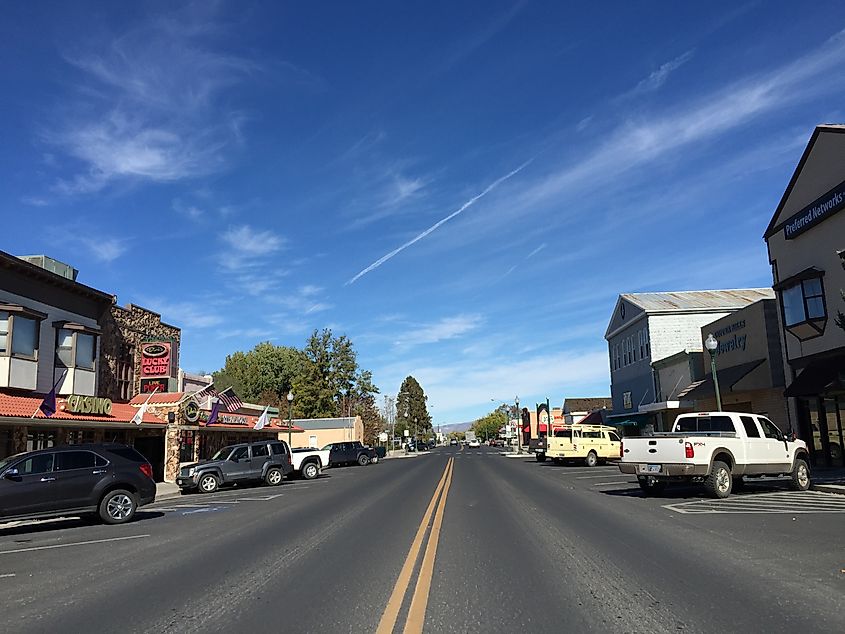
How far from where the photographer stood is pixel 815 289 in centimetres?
2425

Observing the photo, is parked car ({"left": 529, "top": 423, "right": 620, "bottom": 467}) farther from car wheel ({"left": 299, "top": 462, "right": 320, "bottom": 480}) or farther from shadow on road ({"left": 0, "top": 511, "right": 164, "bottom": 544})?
shadow on road ({"left": 0, "top": 511, "right": 164, "bottom": 544})

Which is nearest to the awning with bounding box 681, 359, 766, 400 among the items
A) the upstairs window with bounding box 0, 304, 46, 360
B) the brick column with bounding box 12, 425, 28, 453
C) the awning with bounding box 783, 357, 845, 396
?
the awning with bounding box 783, 357, 845, 396

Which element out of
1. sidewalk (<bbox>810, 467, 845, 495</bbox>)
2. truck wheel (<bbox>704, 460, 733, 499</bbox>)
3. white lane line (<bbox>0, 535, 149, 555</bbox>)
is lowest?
sidewalk (<bbox>810, 467, 845, 495</bbox>)

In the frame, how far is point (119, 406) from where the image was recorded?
1045 inches

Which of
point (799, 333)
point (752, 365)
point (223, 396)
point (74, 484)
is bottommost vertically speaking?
point (74, 484)

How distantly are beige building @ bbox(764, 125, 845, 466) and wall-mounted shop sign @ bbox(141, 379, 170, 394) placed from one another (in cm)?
2561

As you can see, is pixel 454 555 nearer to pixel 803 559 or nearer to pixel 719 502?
pixel 803 559

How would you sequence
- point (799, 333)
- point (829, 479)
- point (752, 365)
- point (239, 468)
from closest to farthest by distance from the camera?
1. point (829, 479)
2. point (799, 333)
3. point (239, 468)
4. point (752, 365)

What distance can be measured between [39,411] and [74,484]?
26.9 ft

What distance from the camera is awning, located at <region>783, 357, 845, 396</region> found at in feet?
70.6

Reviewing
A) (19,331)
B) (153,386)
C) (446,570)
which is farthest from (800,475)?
(153,386)

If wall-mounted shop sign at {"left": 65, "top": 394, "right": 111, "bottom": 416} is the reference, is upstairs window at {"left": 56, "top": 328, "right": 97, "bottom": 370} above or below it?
above

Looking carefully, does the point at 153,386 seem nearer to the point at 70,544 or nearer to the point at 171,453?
the point at 171,453

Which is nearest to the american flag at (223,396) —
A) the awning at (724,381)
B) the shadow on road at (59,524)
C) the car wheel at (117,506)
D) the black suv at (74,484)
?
the shadow on road at (59,524)
